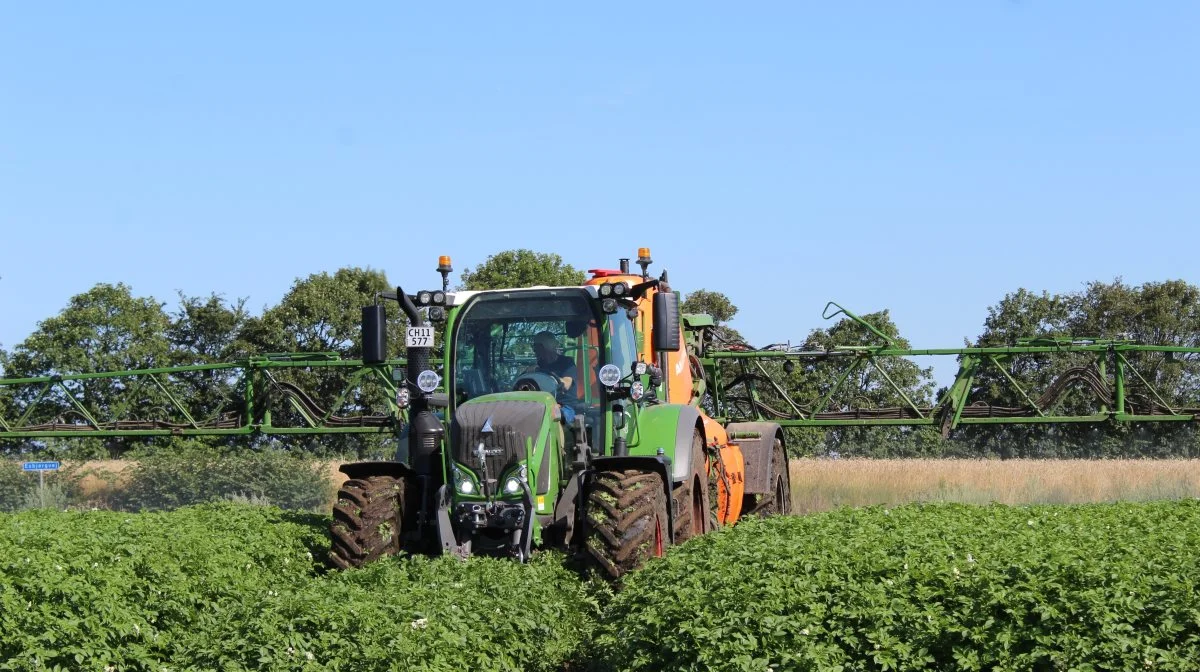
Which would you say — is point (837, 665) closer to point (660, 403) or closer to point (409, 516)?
point (409, 516)

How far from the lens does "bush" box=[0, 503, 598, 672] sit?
23.6 ft

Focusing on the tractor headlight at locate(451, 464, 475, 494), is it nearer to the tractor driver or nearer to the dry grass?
the tractor driver

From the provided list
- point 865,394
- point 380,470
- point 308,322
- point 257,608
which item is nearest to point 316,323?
point 308,322

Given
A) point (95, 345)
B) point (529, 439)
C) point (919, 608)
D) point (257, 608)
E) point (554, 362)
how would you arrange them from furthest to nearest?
point (95, 345)
point (554, 362)
point (529, 439)
point (257, 608)
point (919, 608)

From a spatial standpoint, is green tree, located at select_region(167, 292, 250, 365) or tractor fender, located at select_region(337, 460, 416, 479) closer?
tractor fender, located at select_region(337, 460, 416, 479)

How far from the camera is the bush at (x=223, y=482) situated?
22.8m

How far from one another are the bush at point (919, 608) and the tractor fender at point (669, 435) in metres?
2.61

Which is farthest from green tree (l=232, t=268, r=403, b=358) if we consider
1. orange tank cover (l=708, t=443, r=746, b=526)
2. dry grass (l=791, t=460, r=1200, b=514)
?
orange tank cover (l=708, t=443, r=746, b=526)

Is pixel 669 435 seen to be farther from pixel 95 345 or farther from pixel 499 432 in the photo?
pixel 95 345

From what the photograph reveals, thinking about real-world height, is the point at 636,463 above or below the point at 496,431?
below

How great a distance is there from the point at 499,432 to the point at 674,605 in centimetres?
302

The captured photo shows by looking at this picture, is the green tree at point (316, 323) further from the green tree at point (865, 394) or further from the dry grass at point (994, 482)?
the dry grass at point (994, 482)

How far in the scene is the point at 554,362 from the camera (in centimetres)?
1109

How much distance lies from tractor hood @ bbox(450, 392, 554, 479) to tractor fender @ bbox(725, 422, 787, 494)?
5.06 m
